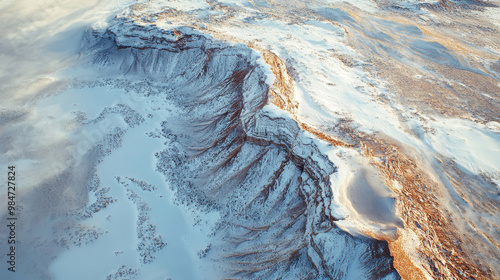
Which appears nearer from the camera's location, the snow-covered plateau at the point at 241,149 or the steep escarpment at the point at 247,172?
the steep escarpment at the point at 247,172

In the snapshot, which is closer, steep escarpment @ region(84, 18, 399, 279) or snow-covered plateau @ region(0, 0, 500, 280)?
steep escarpment @ region(84, 18, 399, 279)

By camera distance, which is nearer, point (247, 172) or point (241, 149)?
point (247, 172)

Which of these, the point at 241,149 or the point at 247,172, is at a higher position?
the point at 241,149

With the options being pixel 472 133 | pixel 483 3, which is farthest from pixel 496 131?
pixel 483 3
